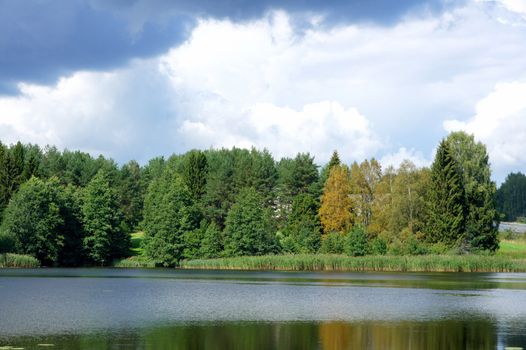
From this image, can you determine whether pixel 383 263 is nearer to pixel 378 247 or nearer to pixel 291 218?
pixel 378 247

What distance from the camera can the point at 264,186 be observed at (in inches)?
5133

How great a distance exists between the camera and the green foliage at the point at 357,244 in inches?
3602

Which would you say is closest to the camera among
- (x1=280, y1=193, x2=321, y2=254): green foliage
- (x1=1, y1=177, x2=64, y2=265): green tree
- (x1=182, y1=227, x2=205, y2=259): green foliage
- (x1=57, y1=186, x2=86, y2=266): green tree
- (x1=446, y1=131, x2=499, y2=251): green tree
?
(x1=1, y1=177, x2=64, y2=265): green tree

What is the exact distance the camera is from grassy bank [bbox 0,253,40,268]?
88312 millimetres

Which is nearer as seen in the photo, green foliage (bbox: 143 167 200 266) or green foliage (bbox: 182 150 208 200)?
green foliage (bbox: 143 167 200 266)

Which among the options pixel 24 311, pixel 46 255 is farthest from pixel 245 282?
pixel 46 255

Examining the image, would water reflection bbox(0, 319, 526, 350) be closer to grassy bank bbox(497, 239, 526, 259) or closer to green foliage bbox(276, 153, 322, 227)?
grassy bank bbox(497, 239, 526, 259)

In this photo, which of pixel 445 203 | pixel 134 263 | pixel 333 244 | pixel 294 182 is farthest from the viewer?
pixel 294 182

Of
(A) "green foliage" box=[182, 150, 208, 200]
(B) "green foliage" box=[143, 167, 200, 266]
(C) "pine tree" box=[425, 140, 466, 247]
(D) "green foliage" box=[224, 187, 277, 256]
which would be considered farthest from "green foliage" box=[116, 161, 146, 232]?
(C) "pine tree" box=[425, 140, 466, 247]

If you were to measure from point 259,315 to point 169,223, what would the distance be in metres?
65.2

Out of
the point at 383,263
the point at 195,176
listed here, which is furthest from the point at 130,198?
the point at 383,263

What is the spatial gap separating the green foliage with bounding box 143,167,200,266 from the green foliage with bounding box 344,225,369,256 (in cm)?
2498

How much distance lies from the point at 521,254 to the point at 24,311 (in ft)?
246

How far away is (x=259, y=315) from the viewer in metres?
38.0
